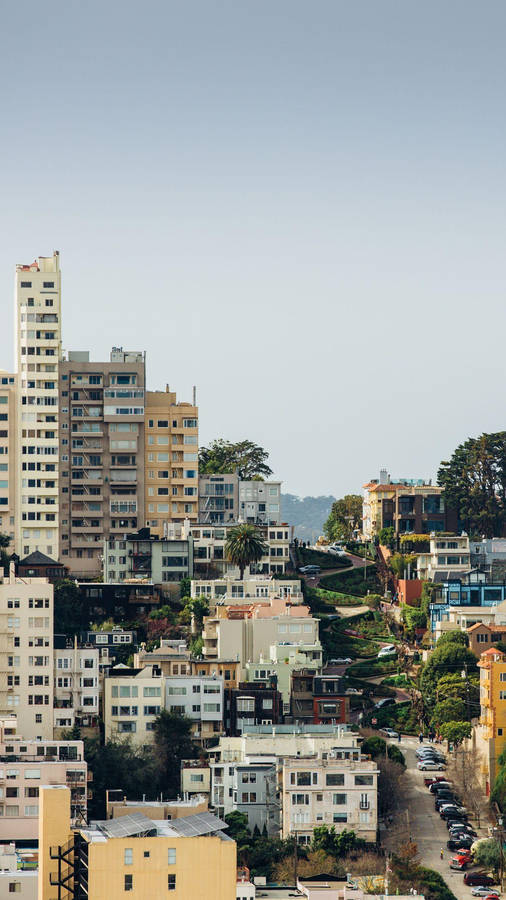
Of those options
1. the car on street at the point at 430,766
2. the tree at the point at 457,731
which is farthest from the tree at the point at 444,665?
the car on street at the point at 430,766

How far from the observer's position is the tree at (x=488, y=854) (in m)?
109

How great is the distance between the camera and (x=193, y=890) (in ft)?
296

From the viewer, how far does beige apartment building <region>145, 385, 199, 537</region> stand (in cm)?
15900

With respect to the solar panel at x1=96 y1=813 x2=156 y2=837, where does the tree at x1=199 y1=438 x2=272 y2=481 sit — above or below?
above

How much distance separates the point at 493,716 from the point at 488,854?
487 inches

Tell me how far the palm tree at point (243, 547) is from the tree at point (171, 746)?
86.5 ft

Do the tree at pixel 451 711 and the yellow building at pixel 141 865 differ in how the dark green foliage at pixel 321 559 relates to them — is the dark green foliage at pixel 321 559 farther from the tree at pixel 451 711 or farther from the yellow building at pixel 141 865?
the yellow building at pixel 141 865

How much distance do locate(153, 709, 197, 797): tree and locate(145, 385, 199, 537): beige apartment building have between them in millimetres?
37898

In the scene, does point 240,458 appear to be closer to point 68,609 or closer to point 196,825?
point 68,609

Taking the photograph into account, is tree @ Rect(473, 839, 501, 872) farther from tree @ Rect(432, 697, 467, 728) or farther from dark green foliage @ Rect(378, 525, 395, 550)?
dark green foliage @ Rect(378, 525, 395, 550)

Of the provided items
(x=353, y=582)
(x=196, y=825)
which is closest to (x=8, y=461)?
(x=353, y=582)

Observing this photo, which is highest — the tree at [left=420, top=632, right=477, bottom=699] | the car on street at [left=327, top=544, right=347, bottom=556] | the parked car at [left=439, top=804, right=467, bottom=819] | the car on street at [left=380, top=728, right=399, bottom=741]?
the car on street at [left=327, top=544, right=347, bottom=556]

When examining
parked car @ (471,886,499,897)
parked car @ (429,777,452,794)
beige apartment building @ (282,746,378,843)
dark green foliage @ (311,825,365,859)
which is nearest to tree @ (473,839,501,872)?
parked car @ (471,886,499,897)

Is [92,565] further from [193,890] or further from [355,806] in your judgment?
[193,890]
